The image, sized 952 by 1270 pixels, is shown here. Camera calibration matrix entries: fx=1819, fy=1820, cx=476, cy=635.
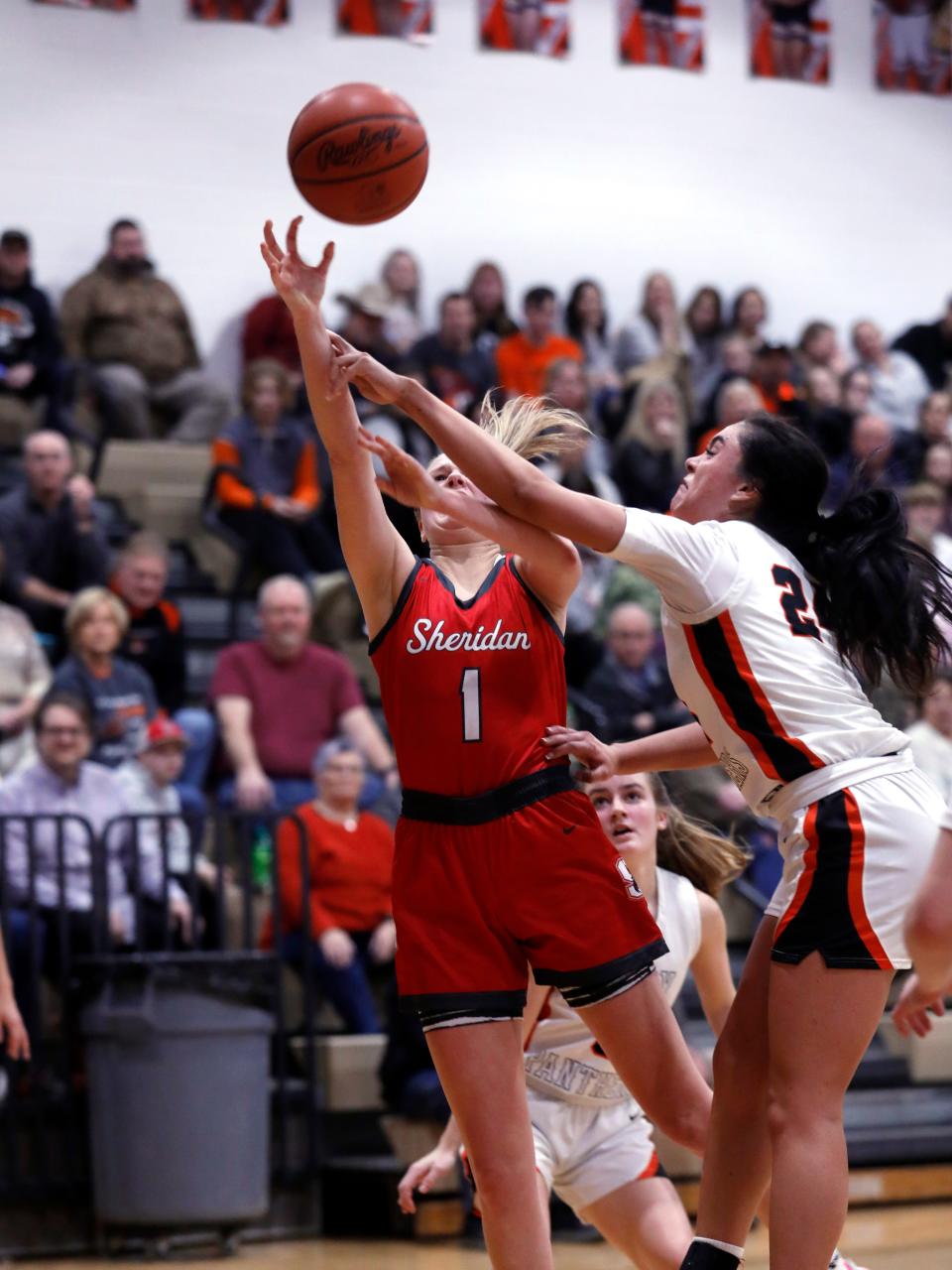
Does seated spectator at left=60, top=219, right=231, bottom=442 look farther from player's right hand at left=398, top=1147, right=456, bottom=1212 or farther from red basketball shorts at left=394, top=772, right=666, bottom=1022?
red basketball shorts at left=394, top=772, right=666, bottom=1022

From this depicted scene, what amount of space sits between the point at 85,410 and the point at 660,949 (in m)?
7.45

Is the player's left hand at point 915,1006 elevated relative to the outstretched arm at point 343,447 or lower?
lower

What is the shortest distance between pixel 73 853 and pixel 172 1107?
3.30 feet

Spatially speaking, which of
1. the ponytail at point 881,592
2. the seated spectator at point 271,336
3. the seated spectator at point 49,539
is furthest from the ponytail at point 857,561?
the seated spectator at point 271,336

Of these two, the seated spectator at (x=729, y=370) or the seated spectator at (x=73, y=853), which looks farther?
the seated spectator at (x=729, y=370)

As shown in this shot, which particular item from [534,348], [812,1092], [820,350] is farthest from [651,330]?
[812,1092]

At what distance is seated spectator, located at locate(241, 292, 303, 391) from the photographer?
35.4 ft

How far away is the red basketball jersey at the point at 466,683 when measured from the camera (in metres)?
3.39

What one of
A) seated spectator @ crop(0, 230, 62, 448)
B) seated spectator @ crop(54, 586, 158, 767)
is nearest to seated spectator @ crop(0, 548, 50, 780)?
seated spectator @ crop(54, 586, 158, 767)

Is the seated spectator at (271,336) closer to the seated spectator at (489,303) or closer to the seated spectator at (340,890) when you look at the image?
the seated spectator at (489,303)

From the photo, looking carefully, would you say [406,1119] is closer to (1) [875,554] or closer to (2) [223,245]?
(1) [875,554]

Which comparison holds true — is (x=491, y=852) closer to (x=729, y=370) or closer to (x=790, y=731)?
(x=790, y=731)

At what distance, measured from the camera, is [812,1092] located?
3100 millimetres

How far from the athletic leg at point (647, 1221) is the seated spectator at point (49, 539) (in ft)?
15.0
